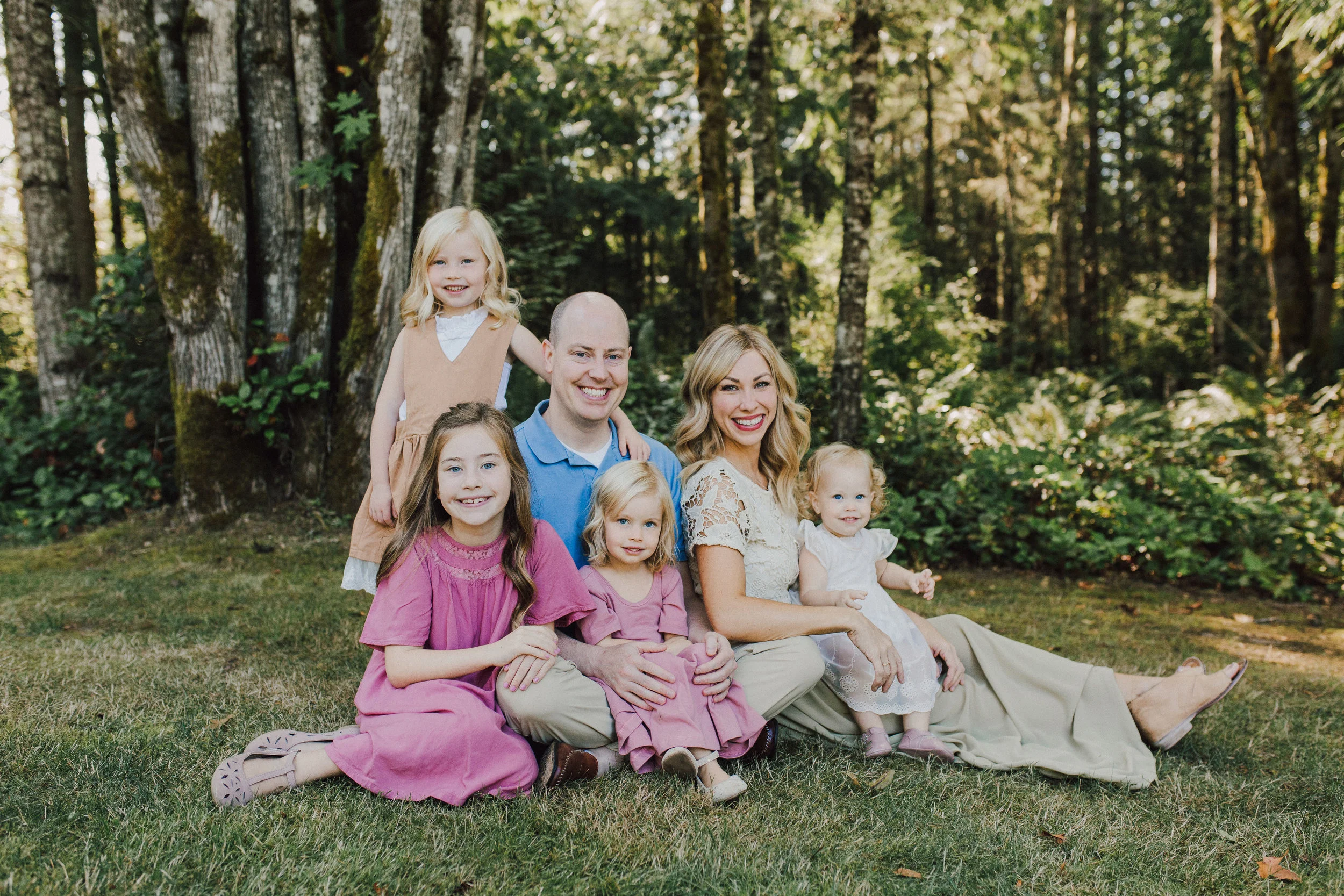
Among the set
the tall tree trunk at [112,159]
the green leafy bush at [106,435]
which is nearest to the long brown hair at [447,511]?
the green leafy bush at [106,435]

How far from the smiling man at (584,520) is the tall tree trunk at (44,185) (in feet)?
22.9

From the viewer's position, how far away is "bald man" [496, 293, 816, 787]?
2.83 metres

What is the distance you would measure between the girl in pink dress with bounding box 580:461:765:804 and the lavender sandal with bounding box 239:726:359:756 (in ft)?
2.90

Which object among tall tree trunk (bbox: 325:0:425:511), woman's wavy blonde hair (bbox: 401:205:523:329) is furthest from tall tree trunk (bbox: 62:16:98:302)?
woman's wavy blonde hair (bbox: 401:205:523:329)

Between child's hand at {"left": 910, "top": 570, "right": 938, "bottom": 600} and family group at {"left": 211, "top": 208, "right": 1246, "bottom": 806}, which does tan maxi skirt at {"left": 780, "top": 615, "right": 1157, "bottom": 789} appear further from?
child's hand at {"left": 910, "top": 570, "right": 938, "bottom": 600}

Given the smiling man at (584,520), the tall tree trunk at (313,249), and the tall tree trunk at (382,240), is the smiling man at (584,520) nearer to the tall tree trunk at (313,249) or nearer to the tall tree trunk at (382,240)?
the tall tree trunk at (382,240)

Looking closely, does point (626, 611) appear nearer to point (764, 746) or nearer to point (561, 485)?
point (561, 485)

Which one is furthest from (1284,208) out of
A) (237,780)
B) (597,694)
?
(237,780)

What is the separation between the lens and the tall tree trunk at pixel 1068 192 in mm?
15641

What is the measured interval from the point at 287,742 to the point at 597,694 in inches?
39.2

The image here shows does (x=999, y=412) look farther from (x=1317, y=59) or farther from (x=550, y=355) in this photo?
(x=550, y=355)

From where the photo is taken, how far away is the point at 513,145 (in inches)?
527

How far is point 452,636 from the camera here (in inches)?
114

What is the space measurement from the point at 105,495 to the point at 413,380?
5357mm
